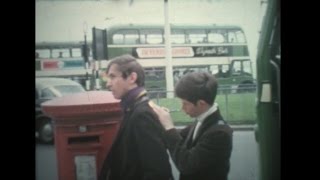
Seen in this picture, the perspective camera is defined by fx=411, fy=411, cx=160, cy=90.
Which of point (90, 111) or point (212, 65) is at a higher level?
point (212, 65)

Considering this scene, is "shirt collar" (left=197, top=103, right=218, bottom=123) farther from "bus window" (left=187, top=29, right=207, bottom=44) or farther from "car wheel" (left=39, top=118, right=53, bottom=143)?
"car wheel" (left=39, top=118, right=53, bottom=143)

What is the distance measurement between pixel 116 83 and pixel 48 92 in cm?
50

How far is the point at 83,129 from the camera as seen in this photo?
9.59ft

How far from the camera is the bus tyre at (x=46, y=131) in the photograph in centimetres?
296

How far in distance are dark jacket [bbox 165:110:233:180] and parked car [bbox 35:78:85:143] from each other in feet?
2.55

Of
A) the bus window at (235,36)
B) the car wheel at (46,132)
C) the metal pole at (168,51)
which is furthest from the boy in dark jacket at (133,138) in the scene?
the bus window at (235,36)

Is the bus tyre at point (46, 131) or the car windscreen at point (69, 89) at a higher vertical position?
the car windscreen at point (69, 89)

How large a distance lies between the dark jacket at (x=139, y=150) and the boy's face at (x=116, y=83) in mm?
129

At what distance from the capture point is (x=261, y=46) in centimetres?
309

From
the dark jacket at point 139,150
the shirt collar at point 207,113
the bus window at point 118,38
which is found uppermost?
the bus window at point 118,38

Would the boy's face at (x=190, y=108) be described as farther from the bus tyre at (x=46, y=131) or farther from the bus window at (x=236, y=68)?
the bus tyre at (x=46, y=131)
